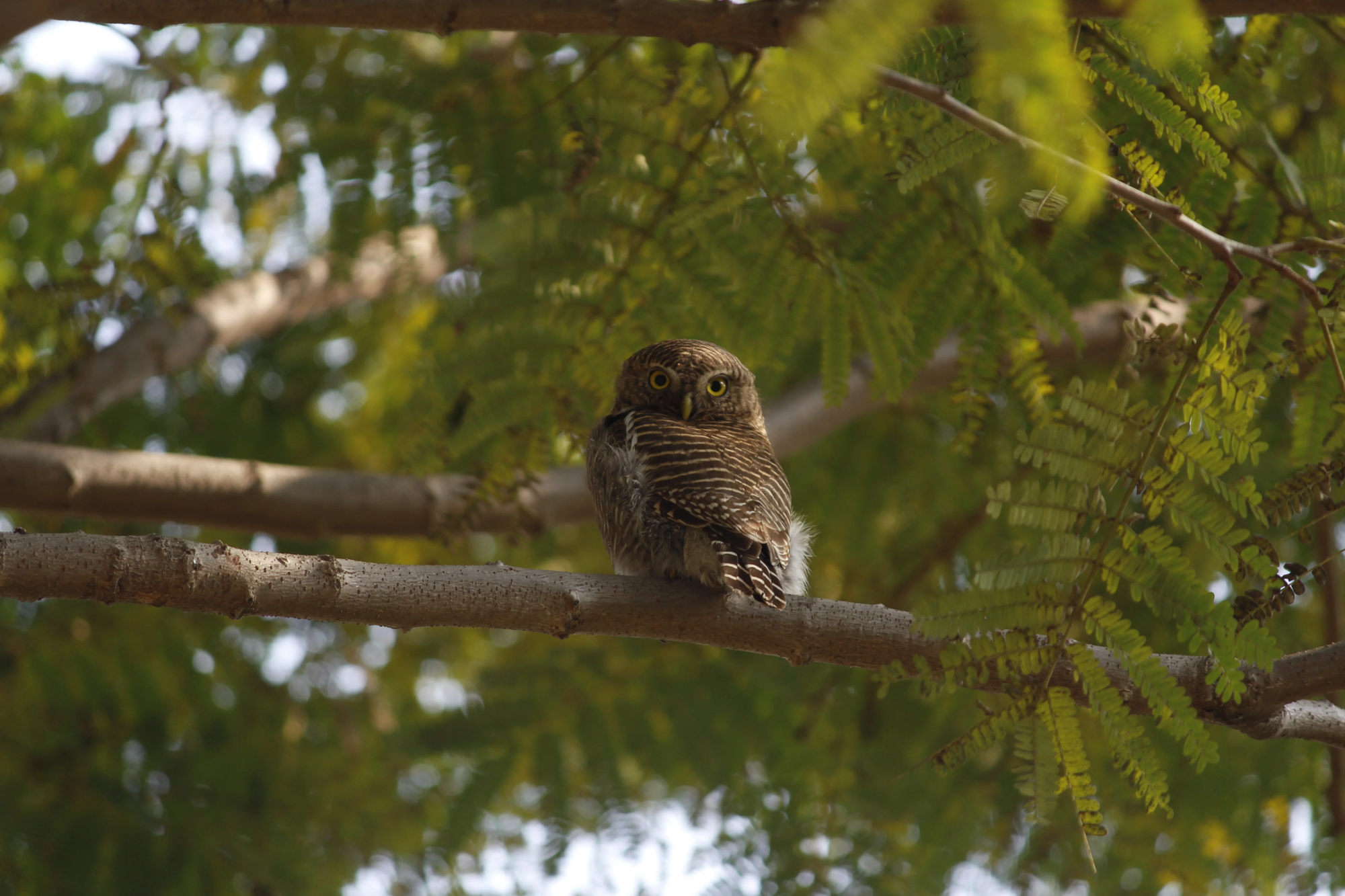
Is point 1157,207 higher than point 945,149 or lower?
lower

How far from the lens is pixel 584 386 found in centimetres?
408

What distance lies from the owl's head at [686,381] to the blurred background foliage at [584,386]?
12 centimetres

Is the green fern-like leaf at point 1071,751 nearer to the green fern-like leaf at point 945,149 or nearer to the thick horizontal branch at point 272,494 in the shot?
the green fern-like leaf at point 945,149

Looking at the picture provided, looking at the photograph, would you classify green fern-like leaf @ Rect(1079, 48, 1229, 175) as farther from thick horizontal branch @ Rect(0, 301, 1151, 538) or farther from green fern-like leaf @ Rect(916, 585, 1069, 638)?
thick horizontal branch @ Rect(0, 301, 1151, 538)

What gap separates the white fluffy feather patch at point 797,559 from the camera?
3.79 metres

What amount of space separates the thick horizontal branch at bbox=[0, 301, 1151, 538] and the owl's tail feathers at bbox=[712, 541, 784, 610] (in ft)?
3.70

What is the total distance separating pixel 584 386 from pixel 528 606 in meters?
1.53

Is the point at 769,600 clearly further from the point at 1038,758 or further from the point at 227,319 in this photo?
the point at 227,319

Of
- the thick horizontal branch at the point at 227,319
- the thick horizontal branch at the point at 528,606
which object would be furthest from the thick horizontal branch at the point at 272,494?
the thick horizontal branch at the point at 528,606

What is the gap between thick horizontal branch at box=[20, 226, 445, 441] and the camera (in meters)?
4.96

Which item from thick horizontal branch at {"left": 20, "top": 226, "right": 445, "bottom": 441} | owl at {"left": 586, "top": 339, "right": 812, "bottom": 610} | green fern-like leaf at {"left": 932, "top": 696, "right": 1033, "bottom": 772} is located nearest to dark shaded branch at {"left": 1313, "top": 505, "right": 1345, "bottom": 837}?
owl at {"left": 586, "top": 339, "right": 812, "bottom": 610}

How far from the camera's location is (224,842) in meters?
5.08

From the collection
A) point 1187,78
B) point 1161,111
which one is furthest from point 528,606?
point 1187,78

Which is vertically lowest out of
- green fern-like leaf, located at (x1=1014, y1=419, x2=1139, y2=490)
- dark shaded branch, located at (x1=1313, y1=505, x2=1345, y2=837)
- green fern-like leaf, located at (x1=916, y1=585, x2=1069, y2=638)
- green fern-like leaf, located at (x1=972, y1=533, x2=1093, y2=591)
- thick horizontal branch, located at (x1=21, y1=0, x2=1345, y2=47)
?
dark shaded branch, located at (x1=1313, y1=505, x2=1345, y2=837)
